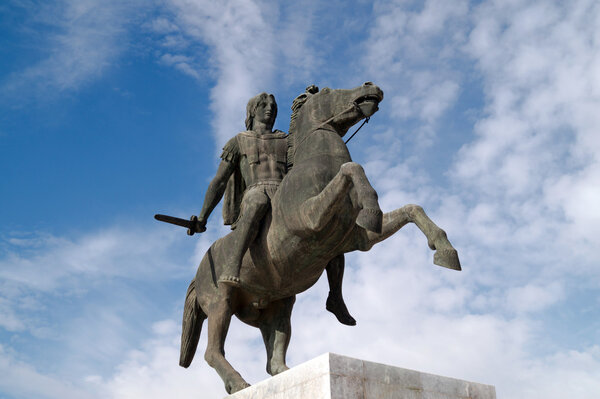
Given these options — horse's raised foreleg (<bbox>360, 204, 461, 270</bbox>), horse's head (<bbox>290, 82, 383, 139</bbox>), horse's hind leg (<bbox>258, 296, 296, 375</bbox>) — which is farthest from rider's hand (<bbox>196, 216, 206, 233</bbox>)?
horse's raised foreleg (<bbox>360, 204, 461, 270</bbox>)

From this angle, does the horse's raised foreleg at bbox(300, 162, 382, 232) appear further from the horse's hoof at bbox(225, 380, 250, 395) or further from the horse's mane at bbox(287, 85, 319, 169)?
the horse's hoof at bbox(225, 380, 250, 395)

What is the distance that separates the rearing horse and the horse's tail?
0.01 m

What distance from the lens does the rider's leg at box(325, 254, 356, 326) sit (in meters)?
8.32

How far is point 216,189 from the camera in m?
9.22

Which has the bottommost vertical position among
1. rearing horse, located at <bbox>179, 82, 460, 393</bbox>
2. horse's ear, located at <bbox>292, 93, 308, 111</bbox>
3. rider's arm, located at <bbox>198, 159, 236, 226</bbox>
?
rearing horse, located at <bbox>179, 82, 460, 393</bbox>

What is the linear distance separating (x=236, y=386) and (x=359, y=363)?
2.16 meters

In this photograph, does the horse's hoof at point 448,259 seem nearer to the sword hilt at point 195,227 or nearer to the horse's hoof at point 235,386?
the horse's hoof at point 235,386

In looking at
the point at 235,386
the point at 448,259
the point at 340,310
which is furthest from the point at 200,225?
the point at 448,259

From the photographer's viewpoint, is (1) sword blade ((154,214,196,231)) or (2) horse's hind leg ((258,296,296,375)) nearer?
(2) horse's hind leg ((258,296,296,375))

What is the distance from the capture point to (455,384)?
6434mm

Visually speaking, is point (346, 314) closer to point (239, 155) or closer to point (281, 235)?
point (281, 235)

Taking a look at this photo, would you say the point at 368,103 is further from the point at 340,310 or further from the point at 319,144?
the point at 340,310

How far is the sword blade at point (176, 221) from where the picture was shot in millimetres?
8961

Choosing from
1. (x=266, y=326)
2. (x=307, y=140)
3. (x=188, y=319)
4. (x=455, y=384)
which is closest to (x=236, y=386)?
(x=266, y=326)
